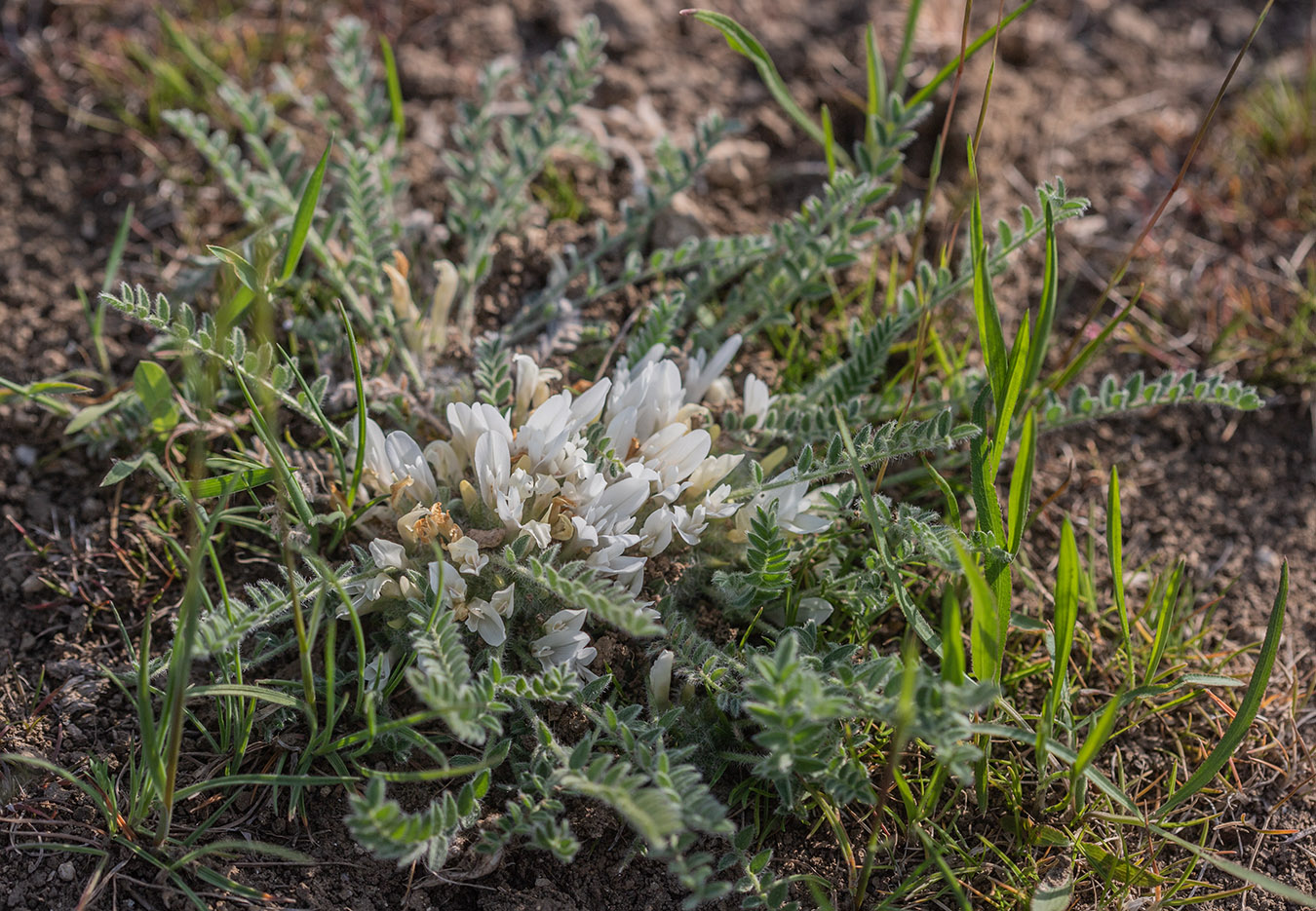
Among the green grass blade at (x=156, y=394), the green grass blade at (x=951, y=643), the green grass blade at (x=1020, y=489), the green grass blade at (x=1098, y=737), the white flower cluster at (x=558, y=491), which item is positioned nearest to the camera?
the green grass blade at (x=951, y=643)

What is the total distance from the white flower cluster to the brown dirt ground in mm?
496

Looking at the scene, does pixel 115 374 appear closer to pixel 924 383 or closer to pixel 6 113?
pixel 6 113

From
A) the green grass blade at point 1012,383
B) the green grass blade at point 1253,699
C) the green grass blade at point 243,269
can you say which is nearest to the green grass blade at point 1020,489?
the green grass blade at point 1012,383

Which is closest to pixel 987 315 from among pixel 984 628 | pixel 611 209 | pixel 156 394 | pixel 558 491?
pixel 984 628

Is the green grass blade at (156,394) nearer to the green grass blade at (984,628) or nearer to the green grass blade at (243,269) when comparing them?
the green grass blade at (243,269)

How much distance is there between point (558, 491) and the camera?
7.42 ft

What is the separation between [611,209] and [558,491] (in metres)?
1.47

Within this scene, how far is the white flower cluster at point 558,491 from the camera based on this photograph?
218 cm

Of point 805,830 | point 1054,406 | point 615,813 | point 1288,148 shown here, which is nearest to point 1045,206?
point 1054,406

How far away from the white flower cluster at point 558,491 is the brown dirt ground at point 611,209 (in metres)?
0.50

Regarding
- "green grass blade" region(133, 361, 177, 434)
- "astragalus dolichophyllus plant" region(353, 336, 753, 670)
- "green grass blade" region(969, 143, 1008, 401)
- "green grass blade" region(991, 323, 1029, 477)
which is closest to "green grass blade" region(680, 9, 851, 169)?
"green grass blade" region(969, 143, 1008, 401)

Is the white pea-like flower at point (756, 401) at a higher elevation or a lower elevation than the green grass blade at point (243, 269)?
lower

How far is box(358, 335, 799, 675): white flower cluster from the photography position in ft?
7.16

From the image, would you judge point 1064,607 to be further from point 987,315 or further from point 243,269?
point 243,269
